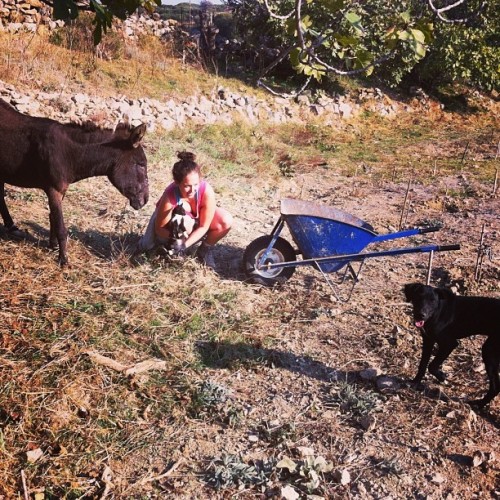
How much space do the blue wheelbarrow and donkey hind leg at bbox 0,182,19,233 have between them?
2329 millimetres

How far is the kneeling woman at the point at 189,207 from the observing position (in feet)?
15.5

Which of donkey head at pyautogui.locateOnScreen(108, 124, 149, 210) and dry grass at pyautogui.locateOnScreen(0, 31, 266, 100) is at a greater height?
dry grass at pyautogui.locateOnScreen(0, 31, 266, 100)

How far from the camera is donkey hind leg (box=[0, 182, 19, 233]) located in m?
5.05

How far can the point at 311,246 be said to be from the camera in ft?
15.9

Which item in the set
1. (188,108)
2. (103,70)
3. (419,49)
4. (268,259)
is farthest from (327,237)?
(103,70)

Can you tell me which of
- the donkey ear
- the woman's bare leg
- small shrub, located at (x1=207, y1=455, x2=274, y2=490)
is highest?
the donkey ear

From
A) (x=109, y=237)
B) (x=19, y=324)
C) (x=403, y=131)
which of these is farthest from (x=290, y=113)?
(x=19, y=324)

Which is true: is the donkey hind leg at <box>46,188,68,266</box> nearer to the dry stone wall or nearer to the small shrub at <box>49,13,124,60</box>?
the dry stone wall

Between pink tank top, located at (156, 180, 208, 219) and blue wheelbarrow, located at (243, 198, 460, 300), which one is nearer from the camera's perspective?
blue wheelbarrow, located at (243, 198, 460, 300)

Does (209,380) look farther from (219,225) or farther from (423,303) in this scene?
(219,225)

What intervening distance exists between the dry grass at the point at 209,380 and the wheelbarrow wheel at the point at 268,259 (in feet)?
0.51

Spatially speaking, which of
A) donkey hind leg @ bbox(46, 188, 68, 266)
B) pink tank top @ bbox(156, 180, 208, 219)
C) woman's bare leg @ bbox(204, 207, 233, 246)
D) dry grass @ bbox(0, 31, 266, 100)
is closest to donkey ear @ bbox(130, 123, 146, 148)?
pink tank top @ bbox(156, 180, 208, 219)

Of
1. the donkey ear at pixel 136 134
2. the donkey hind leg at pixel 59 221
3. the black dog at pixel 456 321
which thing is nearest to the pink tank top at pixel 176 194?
the donkey ear at pixel 136 134

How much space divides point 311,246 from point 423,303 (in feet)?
4.98
